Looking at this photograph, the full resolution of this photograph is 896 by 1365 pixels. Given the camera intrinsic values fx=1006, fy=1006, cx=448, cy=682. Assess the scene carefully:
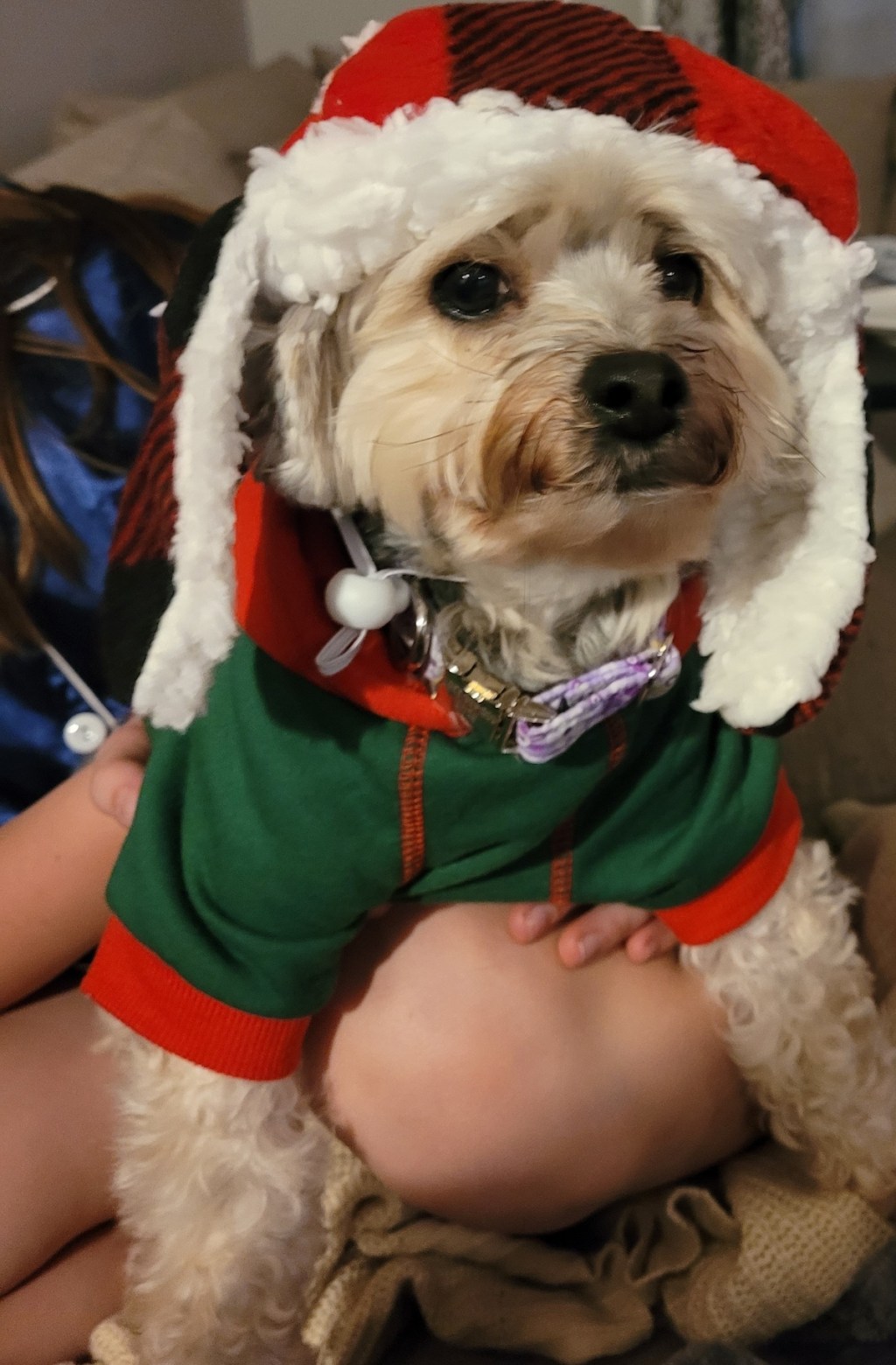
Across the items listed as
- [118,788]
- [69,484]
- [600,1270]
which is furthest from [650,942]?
[69,484]

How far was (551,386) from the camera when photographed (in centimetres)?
59

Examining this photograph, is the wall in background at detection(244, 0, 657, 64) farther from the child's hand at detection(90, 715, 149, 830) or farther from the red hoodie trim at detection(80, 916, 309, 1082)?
the red hoodie trim at detection(80, 916, 309, 1082)

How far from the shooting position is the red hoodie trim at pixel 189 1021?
771 mm

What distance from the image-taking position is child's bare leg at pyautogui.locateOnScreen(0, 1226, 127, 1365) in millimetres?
874

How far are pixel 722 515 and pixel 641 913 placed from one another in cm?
40

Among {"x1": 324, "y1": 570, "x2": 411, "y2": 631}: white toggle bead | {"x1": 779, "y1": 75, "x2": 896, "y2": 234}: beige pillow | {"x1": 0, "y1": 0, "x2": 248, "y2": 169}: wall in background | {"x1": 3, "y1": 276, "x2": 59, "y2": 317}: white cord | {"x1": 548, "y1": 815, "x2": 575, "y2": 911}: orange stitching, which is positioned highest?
{"x1": 0, "y1": 0, "x2": 248, "y2": 169}: wall in background

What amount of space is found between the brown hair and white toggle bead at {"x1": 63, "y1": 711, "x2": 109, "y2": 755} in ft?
0.34

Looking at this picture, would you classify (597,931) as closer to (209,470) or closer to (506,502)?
(506,502)

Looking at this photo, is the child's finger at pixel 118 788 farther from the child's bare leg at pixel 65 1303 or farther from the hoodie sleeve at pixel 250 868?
the child's bare leg at pixel 65 1303

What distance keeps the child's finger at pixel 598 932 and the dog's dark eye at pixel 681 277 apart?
1.75ft

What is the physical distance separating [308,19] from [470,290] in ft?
8.52

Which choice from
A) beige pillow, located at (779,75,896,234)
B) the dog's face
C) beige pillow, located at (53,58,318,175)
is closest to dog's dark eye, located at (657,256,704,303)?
the dog's face

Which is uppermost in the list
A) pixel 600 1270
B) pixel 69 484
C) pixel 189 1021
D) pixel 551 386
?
pixel 551 386

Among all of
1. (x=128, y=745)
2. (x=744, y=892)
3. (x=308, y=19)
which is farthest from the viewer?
(x=308, y=19)
